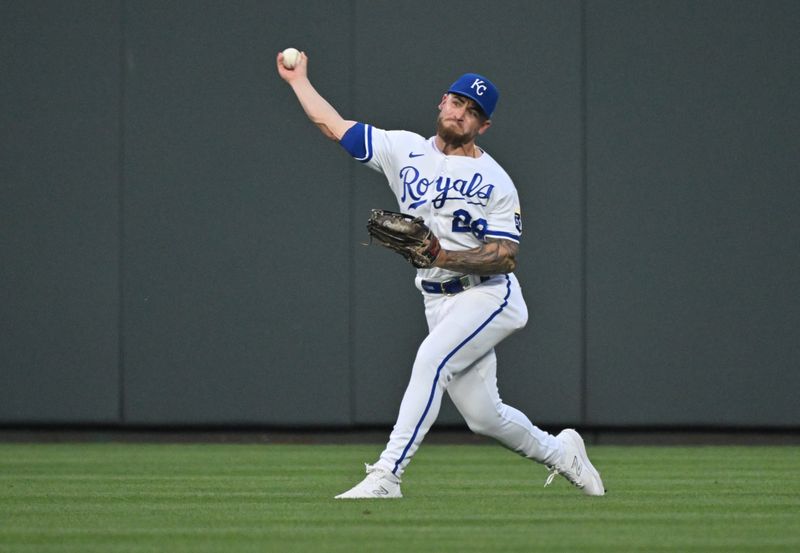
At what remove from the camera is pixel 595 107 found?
429 inches

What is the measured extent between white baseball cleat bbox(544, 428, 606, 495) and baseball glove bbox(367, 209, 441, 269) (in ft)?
3.53

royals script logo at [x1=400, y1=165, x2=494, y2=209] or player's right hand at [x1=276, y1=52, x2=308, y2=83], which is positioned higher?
player's right hand at [x1=276, y1=52, x2=308, y2=83]

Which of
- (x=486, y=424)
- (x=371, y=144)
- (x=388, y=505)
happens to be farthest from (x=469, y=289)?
(x=388, y=505)

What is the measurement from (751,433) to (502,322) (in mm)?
5183

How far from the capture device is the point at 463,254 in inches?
242

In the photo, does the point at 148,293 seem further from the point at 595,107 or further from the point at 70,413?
the point at 595,107

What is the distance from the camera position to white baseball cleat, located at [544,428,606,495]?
21.3 feet

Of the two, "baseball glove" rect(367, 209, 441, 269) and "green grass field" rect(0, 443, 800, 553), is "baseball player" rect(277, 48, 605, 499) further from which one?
"green grass field" rect(0, 443, 800, 553)

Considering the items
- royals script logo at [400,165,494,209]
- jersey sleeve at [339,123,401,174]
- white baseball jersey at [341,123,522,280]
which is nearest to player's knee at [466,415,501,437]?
white baseball jersey at [341,123,522,280]

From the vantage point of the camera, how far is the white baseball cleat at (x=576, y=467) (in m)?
6.50

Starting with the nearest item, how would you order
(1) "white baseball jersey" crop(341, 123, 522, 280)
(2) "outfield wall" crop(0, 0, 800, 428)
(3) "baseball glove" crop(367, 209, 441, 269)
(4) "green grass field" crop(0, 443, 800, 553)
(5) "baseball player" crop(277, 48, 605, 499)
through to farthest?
(4) "green grass field" crop(0, 443, 800, 553) → (3) "baseball glove" crop(367, 209, 441, 269) → (5) "baseball player" crop(277, 48, 605, 499) → (1) "white baseball jersey" crop(341, 123, 522, 280) → (2) "outfield wall" crop(0, 0, 800, 428)

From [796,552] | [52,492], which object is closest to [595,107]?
[52,492]

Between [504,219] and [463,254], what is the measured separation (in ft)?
0.91

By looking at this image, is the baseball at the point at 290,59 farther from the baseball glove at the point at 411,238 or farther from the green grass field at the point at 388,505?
the green grass field at the point at 388,505
